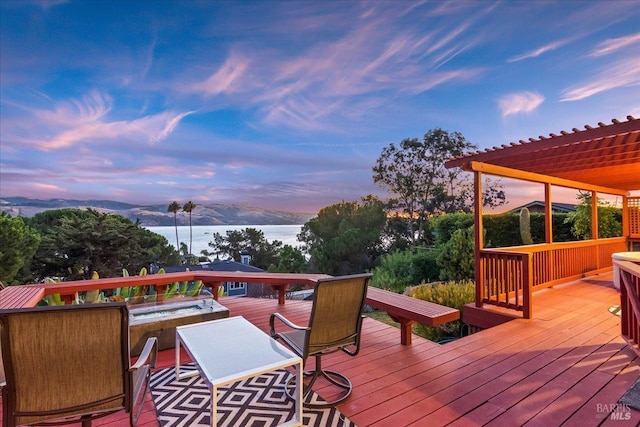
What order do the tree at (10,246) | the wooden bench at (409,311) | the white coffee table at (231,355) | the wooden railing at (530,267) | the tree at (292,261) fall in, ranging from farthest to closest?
the tree at (292,261), the tree at (10,246), the wooden railing at (530,267), the wooden bench at (409,311), the white coffee table at (231,355)

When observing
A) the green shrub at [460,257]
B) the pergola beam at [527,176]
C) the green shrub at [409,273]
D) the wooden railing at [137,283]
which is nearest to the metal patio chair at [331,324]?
the wooden railing at [137,283]

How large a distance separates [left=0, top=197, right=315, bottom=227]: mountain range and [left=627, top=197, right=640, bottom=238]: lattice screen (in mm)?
14527

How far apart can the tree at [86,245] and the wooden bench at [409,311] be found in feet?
62.6

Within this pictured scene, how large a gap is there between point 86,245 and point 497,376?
20370 millimetres

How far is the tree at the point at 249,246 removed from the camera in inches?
1210

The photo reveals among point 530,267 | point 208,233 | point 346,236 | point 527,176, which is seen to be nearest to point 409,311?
point 530,267

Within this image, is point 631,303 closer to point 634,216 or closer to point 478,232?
point 478,232

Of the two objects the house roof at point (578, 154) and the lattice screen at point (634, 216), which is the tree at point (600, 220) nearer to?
the lattice screen at point (634, 216)

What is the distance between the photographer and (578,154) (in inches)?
177

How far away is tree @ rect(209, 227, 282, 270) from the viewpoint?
30734mm

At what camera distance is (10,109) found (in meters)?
7.57

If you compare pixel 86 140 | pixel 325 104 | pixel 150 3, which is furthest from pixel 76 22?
pixel 325 104

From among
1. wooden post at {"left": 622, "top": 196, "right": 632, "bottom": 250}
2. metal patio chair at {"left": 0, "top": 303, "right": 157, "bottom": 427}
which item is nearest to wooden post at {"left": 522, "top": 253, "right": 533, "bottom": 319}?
metal patio chair at {"left": 0, "top": 303, "right": 157, "bottom": 427}

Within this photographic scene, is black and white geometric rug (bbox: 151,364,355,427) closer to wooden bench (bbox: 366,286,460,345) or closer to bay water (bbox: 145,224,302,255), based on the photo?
wooden bench (bbox: 366,286,460,345)
